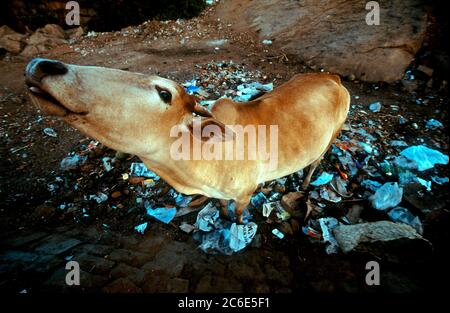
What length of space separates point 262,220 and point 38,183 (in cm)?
321

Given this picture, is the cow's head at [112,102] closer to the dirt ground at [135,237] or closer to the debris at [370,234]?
the dirt ground at [135,237]

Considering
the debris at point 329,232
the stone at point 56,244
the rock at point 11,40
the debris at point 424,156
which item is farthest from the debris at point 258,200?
the rock at point 11,40

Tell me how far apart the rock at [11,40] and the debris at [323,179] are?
931 centimetres

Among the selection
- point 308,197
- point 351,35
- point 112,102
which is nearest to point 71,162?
point 112,102

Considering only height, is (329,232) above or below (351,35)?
below

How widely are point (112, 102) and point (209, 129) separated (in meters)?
0.63

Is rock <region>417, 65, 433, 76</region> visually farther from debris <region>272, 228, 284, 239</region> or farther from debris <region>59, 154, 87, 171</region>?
debris <region>59, 154, 87, 171</region>

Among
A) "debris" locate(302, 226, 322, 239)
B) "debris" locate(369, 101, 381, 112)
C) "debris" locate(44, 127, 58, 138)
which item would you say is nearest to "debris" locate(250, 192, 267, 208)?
"debris" locate(302, 226, 322, 239)

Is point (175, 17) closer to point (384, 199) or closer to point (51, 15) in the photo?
point (51, 15)

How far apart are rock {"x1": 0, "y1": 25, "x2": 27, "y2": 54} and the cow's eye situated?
8769mm

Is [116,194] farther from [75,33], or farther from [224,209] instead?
[75,33]

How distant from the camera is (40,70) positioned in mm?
1121

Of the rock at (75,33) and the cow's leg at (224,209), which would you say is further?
the rock at (75,33)

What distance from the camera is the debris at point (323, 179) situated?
339 centimetres
